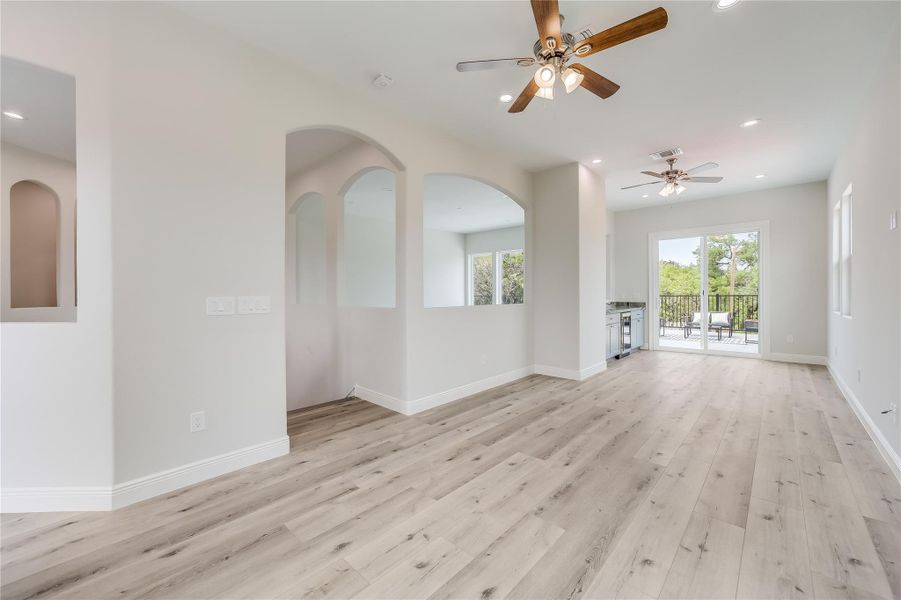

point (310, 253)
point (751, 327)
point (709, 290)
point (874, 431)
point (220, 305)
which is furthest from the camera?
point (709, 290)

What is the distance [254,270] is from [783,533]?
331cm

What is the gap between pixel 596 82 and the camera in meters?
2.36

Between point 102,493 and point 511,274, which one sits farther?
point 511,274

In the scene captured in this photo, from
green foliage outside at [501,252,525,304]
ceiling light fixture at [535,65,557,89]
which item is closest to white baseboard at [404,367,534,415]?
ceiling light fixture at [535,65,557,89]

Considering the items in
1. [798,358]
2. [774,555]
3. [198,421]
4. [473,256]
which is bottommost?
[774,555]

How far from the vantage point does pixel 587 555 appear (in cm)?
162

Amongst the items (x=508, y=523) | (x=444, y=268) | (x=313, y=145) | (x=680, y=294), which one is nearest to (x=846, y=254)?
(x=680, y=294)

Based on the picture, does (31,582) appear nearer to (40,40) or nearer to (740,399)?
(40,40)

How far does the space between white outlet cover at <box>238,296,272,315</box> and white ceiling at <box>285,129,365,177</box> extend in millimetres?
2004

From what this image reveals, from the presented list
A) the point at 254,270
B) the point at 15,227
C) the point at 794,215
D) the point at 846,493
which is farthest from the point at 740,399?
the point at 15,227

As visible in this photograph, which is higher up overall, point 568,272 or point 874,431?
point 568,272

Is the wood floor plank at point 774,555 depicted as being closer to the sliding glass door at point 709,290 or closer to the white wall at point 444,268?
the sliding glass door at point 709,290

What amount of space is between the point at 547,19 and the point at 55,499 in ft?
12.1

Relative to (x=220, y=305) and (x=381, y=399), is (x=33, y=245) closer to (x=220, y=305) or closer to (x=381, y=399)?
(x=220, y=305)
